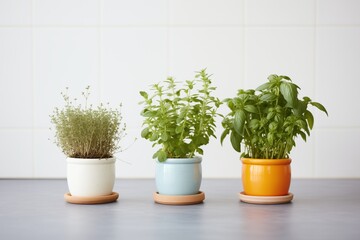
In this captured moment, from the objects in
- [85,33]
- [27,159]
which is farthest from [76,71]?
[27,159]

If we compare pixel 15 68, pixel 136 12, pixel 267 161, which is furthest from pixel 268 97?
pixel 15 68

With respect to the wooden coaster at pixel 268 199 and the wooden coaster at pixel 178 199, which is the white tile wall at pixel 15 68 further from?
the wooden coaster at pixel 268 199

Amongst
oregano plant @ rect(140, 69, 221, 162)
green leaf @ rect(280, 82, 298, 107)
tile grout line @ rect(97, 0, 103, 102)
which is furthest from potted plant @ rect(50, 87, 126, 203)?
tile grout line @ rect(97, 0, 103, 102)

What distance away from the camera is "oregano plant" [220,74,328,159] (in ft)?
4.61

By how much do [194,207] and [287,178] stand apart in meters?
0.27

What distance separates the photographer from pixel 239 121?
1415mm

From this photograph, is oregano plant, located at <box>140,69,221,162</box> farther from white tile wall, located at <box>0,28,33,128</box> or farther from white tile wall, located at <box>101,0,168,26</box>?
white tile wall, located at <box>0,28,33,128</box>

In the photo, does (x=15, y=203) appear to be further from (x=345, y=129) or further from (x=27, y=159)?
(x=345, y=129)

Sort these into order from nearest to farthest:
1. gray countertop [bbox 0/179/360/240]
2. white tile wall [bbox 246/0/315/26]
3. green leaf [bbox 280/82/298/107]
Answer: gray countertop [bbox 0/179/360/240], green leaf [bbox 280/82/298/107], white tile wall [bbox 246/0/315/26]

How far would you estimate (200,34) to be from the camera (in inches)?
84.0

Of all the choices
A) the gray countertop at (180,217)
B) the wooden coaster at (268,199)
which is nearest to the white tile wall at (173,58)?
the gray countertop at (180,217)

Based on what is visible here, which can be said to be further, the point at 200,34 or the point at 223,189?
Answer: the point at 200,34

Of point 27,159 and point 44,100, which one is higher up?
point 44,100

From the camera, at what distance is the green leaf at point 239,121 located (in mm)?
1415
